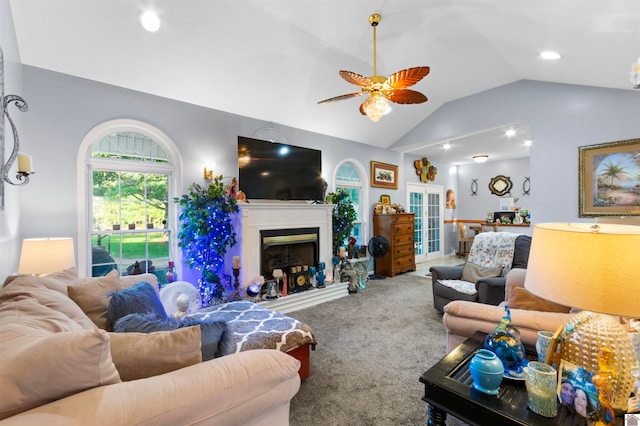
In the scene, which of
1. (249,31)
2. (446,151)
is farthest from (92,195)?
(446,151)

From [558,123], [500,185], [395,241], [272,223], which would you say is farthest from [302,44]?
[500,185]

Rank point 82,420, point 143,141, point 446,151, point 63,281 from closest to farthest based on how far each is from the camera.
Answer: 1. point 82,420
2. point 63,281
3. point 143,141
4. point 446,151

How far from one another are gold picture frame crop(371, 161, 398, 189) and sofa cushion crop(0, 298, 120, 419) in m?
5.43

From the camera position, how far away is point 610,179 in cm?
363

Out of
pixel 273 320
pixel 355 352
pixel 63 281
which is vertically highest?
pixel 63 281

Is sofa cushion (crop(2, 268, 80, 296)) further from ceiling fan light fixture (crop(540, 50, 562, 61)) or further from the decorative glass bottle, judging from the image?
ceiling fan light fixture (crop(540, 50, 562, 61))

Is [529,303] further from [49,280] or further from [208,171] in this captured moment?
[208,171]

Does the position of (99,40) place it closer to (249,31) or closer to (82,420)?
(249,31)

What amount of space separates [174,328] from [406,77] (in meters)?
2.50

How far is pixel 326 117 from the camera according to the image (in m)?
4.63

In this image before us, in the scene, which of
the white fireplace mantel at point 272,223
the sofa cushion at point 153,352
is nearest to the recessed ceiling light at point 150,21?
the white fireplace mantel at point 272,223

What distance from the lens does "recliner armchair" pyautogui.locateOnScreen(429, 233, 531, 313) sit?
285 centimetres

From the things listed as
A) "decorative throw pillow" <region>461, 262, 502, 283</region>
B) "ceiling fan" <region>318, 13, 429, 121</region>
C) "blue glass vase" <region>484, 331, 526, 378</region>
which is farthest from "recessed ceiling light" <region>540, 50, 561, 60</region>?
"blue glass vase" <region>484, 331, 526, 378</region>

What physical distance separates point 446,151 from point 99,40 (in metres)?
6.50
